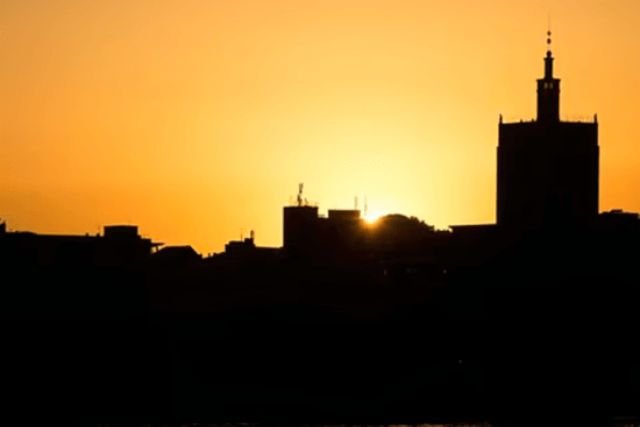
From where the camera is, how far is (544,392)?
562ft

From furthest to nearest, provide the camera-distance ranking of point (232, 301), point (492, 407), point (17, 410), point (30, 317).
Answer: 1. point (232, 301)
2. point (30, 317)
3. point (492, 407)
4. point (17, 410)

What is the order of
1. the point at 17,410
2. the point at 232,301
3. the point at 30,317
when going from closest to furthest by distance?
1. the point at 17,410
2. the point at 30,317
3. the point at 232,301

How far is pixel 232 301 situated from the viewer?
189 metres

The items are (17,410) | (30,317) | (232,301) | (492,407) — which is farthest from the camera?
(232,301)


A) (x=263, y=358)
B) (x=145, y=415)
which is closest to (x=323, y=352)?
(x=263, y=358)

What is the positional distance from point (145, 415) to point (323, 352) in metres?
25.8

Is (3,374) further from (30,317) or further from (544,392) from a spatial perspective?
(544,392)

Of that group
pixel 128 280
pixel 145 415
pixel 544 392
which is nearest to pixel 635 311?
pixel 544 392

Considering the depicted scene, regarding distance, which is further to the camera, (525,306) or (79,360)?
(525,306)

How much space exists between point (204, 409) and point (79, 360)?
15.5 meters

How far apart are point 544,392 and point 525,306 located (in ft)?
54.3

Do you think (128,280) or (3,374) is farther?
(128,280)

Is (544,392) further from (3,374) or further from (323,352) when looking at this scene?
(3,374)

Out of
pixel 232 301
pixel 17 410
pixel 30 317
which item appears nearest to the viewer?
pixel 17 410
